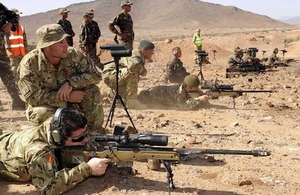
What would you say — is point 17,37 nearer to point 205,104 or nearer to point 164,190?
point 205,104

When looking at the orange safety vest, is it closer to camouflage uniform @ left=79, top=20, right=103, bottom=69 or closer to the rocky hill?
camouflage uniform @ left=79, top=20, right=103, bottom=69

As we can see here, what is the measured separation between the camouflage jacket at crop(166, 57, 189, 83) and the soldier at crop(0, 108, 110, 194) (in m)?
8.13

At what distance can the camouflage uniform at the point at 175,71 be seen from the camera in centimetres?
1221

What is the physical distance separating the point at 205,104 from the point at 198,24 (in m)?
86.1

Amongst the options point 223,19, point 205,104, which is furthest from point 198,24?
point 205,104

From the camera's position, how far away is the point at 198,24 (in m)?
→ 93.4

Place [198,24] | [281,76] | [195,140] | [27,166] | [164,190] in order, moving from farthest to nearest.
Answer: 1. [198,24]
2. [281,76]
3. [195,140]
4. [164,190]
5. [27,166]

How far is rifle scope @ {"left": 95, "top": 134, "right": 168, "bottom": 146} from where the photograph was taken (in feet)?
13.1

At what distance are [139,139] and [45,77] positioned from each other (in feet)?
6.30

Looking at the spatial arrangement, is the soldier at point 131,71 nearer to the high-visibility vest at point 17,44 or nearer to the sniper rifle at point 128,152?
the high-visibility vest at point 17,44

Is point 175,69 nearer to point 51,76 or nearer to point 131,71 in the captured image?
point 131,71

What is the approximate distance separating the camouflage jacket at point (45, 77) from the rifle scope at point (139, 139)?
1399 mm

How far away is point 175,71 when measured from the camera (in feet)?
40.4

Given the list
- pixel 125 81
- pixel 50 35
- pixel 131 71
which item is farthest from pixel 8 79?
pixel 50 35
